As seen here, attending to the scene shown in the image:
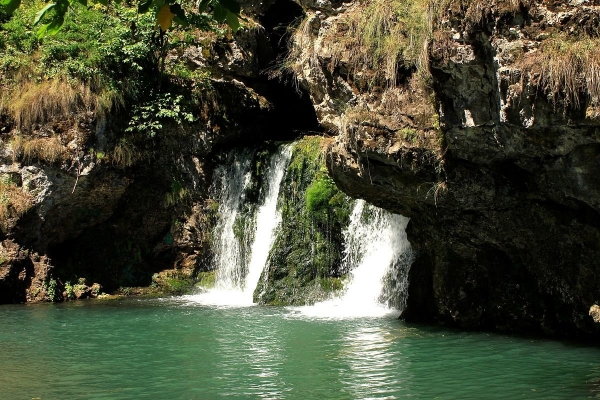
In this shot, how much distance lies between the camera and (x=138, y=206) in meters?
18.0

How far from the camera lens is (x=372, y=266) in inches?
562

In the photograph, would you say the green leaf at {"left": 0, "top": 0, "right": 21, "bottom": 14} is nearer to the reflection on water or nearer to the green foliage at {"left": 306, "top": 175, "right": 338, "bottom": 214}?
the reflection on water

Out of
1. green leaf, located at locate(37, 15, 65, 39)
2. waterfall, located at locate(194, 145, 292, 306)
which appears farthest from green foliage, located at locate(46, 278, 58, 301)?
green leaf, located at locate(37, 15, 65, 39)

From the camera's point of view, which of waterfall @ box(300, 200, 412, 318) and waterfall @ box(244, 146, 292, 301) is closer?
waterfall @ box(300, 200, 412, 318)

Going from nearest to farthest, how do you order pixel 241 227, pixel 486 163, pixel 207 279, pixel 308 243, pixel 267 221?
pixel 486 163, pixel 308 243, pixel 267 221, pixel 241 227, pixel 207 279

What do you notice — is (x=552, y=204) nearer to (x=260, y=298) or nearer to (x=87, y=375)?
(x=87, y=375)

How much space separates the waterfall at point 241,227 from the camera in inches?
650

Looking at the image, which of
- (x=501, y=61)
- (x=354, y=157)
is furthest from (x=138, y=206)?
(x=501, y=61)

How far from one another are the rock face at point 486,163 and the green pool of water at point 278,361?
0.75 meters

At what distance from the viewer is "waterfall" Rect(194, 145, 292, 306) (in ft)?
54.2

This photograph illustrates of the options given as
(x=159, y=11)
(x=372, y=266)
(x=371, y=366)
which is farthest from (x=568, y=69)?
(x=372, y=266)

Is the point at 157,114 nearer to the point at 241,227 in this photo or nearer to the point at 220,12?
the point at 241,227

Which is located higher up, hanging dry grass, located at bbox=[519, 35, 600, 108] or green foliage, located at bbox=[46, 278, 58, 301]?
hanging dry grass, located at bbox=[519, 35, 600, 108]

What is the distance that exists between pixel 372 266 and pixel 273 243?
2695mm
